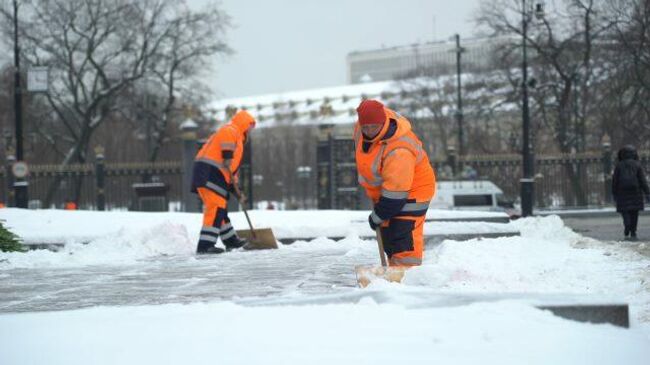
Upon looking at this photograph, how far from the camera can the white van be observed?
25.5 metres

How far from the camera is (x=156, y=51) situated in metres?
38.8

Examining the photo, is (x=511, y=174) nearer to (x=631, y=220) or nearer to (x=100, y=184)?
(x=100, y=184)

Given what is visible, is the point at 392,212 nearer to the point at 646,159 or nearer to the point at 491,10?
the point at 646,159

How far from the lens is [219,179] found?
37.8 ft

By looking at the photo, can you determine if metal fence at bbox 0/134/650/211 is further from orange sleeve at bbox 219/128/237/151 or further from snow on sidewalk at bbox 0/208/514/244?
orange sleeve at bbox 219/128/237/151

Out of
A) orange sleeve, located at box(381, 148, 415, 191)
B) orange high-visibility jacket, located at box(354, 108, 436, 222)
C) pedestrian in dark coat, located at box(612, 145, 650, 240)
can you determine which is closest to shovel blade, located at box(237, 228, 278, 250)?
orange high-visibility jacket, located at box(354, 108, 436, 222)

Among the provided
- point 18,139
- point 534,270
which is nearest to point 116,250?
point 534,270

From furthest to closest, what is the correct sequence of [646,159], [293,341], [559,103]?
[559,103] < [646,159] < [293,341]

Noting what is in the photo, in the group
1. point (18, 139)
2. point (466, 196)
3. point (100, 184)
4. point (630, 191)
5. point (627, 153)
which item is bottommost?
point (466, 196)

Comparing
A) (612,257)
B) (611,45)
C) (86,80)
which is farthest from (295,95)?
(612,257)

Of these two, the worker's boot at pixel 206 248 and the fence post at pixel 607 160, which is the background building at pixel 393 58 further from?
the worker's boot at pixel 206 248

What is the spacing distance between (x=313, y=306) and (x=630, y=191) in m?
11.3

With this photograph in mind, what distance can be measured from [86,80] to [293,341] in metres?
39.1

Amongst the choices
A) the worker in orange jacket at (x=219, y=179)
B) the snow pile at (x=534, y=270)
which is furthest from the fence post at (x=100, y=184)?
the snow pile at (x=534, y=270)
